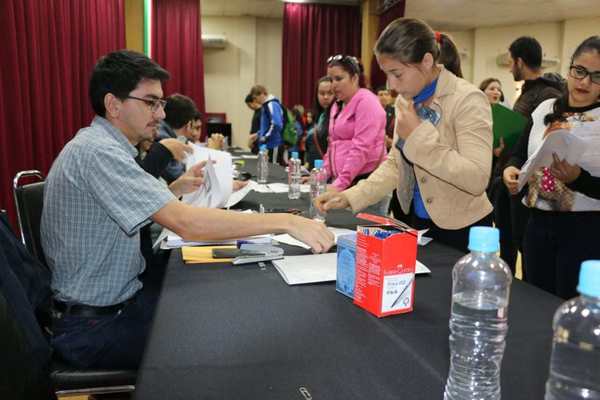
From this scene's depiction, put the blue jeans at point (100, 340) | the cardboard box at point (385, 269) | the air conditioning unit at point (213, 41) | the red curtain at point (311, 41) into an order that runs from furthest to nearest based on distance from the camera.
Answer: the air conditioning unit at point (213, 41) < the red curtain at point (311, 41) < the blue jeans at point (100, 340) < the cardboard box at point (385, 269)

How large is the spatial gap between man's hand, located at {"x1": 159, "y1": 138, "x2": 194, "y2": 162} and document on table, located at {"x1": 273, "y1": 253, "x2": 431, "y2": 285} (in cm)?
105

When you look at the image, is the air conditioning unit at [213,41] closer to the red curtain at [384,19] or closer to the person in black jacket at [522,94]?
the red curtain at [384,19]

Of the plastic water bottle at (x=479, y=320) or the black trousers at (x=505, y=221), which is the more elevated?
the plastic water bottle at (x=479, y=320)

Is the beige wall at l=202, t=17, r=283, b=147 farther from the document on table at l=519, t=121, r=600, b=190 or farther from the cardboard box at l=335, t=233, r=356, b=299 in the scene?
the cardboard box at l=335, t=233, r=356, b=299

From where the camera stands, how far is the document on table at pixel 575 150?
1.63 metres

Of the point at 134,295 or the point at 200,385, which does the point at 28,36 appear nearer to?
the point at 134,295

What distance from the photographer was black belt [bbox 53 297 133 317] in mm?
1373

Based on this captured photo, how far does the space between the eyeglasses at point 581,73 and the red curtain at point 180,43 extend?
270 inches

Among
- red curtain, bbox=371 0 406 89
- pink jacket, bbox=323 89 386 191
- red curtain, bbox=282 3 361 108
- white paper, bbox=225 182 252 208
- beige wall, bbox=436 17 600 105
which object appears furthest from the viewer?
beige wall, bbox=436 17 600 105

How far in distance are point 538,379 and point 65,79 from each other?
3.09 meters

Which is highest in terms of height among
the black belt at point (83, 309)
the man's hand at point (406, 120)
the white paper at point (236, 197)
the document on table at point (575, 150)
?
the man's hand at point (406, 120)

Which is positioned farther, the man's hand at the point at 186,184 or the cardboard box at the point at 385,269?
the man's hand at the point at 186,184

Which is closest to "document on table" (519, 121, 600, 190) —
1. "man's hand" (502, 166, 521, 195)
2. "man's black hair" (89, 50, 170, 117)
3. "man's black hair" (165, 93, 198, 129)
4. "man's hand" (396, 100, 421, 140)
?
"man's hand" (502, 166, 521, 195)

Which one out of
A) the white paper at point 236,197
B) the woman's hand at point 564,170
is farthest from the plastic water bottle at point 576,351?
the white paper at point 236,197
